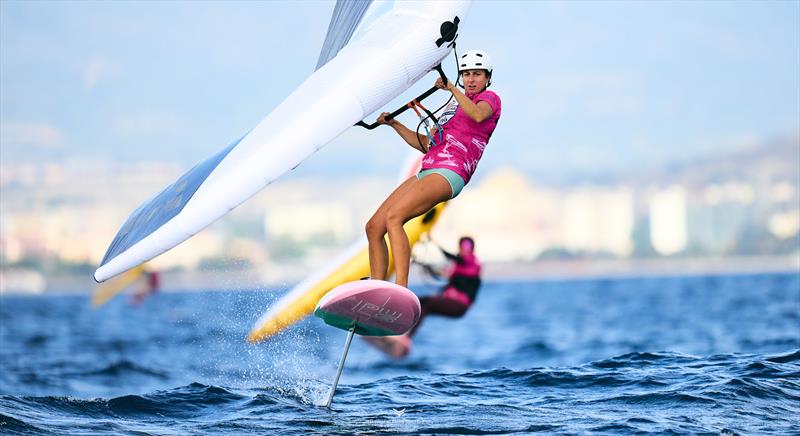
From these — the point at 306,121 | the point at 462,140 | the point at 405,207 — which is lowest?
the point at 405,207

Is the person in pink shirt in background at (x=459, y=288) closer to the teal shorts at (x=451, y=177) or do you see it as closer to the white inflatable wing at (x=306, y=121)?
the teal shorts at (x=451, y=177)

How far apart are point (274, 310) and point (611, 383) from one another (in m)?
7.15

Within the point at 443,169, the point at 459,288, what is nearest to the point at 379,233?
the point at 443,169

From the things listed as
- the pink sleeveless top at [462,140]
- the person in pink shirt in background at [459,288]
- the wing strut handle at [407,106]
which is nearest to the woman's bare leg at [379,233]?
the pink sleeveless top at [462,140]

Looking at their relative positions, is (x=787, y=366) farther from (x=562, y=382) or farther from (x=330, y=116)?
(x=330, y=116)

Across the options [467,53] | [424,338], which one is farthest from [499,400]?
[424,338]

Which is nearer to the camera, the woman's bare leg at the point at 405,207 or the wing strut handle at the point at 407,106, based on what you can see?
the wing strut handle at the point at 407,106

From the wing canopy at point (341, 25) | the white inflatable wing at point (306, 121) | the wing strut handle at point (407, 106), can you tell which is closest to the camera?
the white inflatable wing at point (306, 121)

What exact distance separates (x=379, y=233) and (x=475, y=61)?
49.7 inches

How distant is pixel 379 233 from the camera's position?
687 centimetres

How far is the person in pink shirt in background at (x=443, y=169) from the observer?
6781 millimetres

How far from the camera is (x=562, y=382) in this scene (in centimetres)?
788

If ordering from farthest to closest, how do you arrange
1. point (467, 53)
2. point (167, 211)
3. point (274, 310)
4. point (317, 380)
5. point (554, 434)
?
1. point (274, 310)
2. point (317, 380)
3. point (467, 53)
4. point (167, 211)
5. point (554, 434)

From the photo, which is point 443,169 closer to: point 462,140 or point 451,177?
point 451,177
